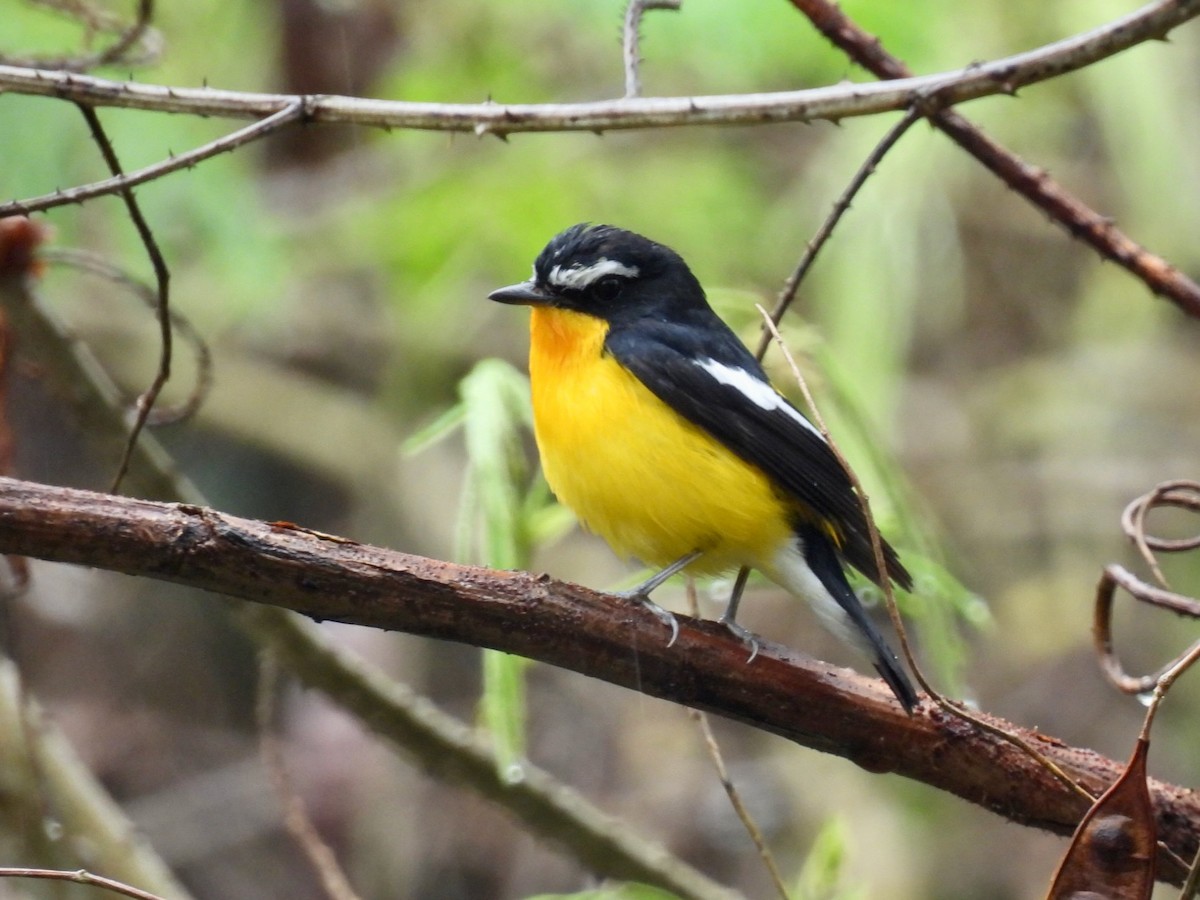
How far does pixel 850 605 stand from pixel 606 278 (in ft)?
3.45

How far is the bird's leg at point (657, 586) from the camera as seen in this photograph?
242 cm

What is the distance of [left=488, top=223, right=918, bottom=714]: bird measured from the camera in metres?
3.09

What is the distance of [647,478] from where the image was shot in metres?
3.08

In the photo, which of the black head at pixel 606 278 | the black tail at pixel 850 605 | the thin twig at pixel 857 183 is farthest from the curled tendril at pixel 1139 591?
the black head at pixel 606 278

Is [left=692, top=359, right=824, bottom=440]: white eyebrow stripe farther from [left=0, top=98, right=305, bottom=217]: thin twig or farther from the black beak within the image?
[left=0, top=98, right=305, bottom=217]: thin twig

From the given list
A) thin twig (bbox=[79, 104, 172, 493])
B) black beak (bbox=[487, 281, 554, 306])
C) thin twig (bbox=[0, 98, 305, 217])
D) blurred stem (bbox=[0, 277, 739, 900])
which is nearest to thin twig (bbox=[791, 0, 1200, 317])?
black beak (bbox=[487, 281, 554, 306])

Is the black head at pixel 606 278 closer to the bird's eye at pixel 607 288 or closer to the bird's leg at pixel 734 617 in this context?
the bird's eye at pixel 607 288

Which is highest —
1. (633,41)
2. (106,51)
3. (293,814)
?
(106,51)

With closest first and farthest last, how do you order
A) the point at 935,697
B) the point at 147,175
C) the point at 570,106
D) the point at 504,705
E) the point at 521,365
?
the point at 935,697
the point at 147,175
the point at 570,106
the point at 504,705
the point at 521,365

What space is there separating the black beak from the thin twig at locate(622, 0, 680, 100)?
2.86 ft

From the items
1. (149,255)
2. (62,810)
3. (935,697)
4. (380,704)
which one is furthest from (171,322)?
(935,697)

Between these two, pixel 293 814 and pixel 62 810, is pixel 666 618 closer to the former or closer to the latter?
pixel 293 814

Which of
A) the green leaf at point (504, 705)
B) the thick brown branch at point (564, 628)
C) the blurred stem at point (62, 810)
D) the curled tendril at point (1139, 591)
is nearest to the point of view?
the thick brown branch at point (564, 628)

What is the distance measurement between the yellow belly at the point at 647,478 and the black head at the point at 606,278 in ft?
0.80
